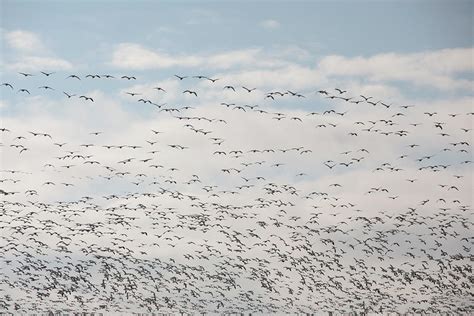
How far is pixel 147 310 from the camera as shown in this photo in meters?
189

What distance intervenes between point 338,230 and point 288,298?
193ft

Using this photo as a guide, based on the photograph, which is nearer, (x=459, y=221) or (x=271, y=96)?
(x=271, y=96)

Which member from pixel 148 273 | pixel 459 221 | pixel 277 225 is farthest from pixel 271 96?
pixel 148 273

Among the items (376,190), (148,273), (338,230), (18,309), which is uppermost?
(376,190)

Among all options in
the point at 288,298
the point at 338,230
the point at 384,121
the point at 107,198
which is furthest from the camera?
the point at 288,298

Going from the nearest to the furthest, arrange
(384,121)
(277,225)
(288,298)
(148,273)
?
1. (384,121)
2. (277,225)
3. (148,273)
4. (288,298)

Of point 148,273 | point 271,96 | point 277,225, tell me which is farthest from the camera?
Answer: point 148,273

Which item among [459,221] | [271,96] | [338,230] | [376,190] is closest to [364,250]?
[338,230]

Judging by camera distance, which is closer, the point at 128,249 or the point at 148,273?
the point at 128,249

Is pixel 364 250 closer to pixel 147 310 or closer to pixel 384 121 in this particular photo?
pixel 384 121

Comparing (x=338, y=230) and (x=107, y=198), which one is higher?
(x=107, y=198)

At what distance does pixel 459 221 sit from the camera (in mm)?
119000

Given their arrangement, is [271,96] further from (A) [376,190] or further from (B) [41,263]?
(B) [41,263]

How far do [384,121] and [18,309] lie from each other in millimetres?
135350
